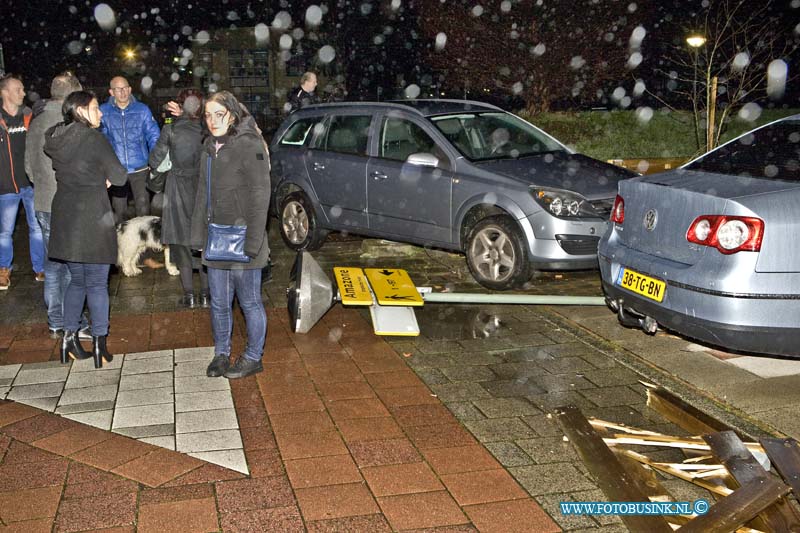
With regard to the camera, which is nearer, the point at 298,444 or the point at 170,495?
the point at 170,495

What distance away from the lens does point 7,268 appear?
314 inches

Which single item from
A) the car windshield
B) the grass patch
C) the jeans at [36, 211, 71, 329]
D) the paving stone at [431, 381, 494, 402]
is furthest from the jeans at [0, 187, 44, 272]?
the grass patch

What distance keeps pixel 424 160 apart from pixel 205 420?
12.7ft

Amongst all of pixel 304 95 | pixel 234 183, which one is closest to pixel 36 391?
pixel 234 183

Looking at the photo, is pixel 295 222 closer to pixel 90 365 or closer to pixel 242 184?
pixel 90 365

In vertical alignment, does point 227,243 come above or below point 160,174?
below

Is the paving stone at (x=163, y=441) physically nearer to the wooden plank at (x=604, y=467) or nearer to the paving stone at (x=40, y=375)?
the paving stone at (x=40, y=375)

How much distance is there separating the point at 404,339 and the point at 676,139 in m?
12.7

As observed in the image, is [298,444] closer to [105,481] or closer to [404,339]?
[105,481]

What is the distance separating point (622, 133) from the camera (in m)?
16.7

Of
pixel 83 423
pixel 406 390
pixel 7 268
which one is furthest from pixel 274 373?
pixel 7 268

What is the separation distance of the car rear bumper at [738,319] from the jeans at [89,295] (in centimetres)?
381

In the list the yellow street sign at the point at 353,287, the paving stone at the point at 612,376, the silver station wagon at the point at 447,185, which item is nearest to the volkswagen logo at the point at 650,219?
the paving stone at the point at 612,376

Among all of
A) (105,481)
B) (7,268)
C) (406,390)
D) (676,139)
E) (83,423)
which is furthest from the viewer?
(676,139)
